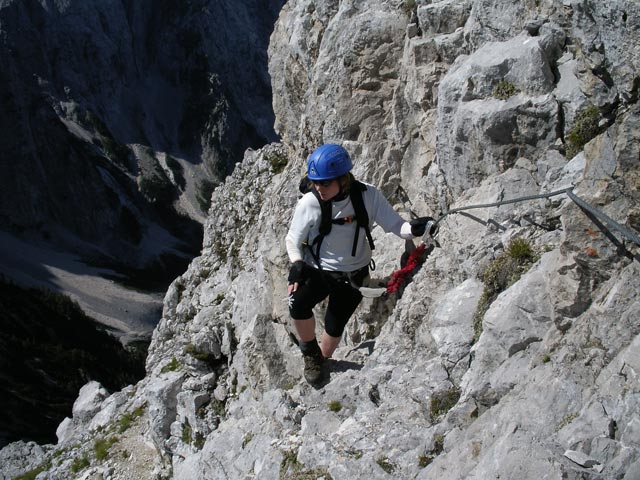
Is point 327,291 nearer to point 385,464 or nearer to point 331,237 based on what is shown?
point 331,237

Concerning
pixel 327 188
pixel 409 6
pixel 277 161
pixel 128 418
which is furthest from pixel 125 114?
pixel 327 188

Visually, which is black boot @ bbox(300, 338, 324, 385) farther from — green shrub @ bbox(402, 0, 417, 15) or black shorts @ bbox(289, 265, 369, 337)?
green shrub @ bbox(402, 0, 417, 15)

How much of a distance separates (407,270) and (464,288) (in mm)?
1791

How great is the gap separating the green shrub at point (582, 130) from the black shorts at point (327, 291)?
4016mm

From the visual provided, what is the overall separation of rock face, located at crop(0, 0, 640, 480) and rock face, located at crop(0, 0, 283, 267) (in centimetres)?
13260

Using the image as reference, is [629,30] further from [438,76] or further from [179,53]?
[179,53]

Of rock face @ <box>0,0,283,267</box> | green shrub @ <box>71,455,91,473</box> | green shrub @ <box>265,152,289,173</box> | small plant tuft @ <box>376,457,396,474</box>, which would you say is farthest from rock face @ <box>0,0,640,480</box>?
rock face @ <box>0,0,283,267</box>

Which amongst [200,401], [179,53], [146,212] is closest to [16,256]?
[146,212]

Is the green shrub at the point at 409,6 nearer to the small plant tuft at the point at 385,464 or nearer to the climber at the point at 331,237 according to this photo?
the climber at the point at 331,237

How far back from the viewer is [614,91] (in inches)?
315

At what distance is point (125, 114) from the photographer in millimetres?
174875

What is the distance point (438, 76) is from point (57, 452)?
23.7m

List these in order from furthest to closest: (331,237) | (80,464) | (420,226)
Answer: (80,464), (420,226), (331,237)

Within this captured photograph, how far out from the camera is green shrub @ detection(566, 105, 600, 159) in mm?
8609
